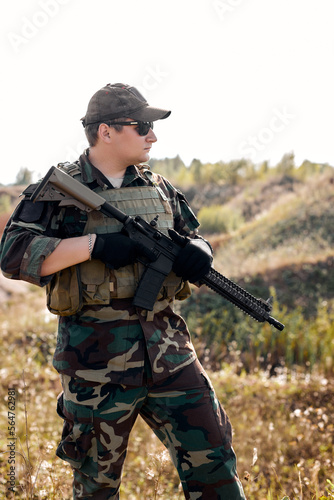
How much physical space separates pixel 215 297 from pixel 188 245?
16.8 feet

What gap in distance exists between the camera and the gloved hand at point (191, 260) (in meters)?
2.15

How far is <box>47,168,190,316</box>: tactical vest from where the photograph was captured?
2.04 m

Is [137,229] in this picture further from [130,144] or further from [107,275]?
[130,144]

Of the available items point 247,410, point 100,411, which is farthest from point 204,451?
point 247,410

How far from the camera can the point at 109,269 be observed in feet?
6.93

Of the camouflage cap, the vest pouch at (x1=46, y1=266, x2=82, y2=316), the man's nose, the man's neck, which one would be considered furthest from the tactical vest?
the camouflage cap

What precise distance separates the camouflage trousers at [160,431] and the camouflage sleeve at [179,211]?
694mm

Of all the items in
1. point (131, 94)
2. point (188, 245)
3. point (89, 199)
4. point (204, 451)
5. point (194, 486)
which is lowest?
point (194, 486)

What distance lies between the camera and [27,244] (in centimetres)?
195

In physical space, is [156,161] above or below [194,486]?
below

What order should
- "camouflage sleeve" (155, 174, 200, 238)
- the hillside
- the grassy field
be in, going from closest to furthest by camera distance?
"camouflage sleeve" (155, 174, 200, 238) < the grassy field < the hillside

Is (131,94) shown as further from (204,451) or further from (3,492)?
(3,492)

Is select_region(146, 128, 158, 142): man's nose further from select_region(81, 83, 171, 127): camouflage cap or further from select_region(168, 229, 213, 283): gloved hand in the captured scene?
select_region(168, 229, 213, 283): gloved hand

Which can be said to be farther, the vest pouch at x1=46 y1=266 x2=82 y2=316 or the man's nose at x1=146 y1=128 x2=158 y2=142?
the man's nose at x1=146 y1=128 x2=158 y2=142
